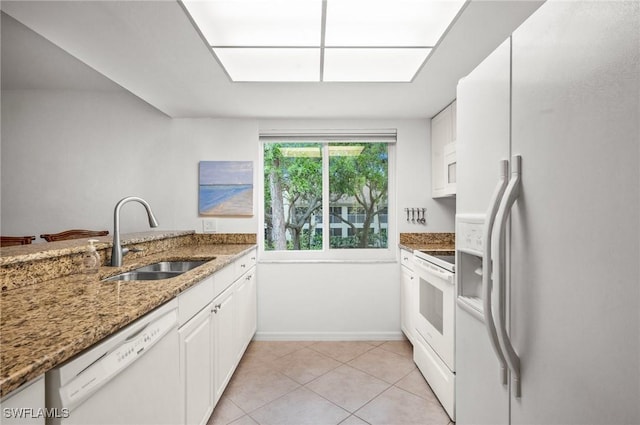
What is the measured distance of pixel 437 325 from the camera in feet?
6.70

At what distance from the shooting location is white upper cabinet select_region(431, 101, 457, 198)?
2.57 metres

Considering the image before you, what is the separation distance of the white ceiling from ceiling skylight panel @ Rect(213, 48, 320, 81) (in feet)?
0.30

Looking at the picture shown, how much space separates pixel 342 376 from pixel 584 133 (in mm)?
2193

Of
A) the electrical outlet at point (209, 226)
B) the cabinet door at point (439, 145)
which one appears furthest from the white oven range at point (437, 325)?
the electrical outlet at point (209, 226)

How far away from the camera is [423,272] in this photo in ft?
7.70

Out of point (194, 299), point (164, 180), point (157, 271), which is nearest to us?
A: point (194, 299)

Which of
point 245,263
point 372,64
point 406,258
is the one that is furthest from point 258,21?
point 406,258

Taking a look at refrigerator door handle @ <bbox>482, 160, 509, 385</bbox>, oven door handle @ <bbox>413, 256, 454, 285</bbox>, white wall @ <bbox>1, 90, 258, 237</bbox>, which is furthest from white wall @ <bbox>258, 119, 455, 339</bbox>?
refrigerator door handle @ <bbox>482, 160, 509, 385</bbox>

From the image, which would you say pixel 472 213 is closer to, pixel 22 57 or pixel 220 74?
pixel 220 74

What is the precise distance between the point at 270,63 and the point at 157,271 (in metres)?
1.49

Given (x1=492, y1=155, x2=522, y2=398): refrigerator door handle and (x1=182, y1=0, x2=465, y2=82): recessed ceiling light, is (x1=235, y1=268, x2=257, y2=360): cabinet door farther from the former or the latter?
(x1=492, y1=155, x2=522, y2=398): refrigerator door handle

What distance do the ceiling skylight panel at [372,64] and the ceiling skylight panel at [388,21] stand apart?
0.26 feet

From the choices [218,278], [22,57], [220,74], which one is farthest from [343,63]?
[22,57]

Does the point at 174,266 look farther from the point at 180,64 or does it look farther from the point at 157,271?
the point at 180,64
